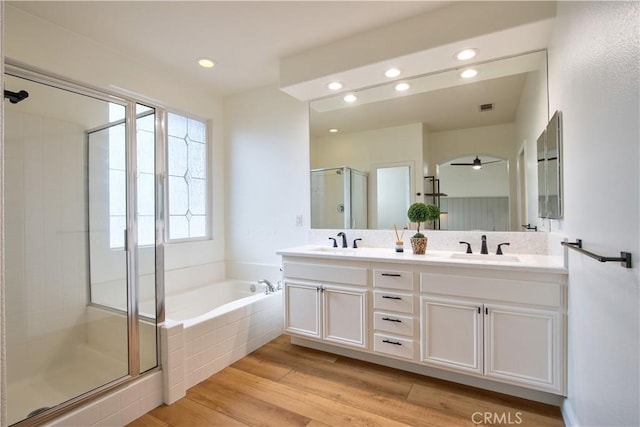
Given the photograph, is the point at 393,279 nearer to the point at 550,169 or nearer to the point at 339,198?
the point at 339,198

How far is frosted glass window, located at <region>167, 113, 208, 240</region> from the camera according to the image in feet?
10.4

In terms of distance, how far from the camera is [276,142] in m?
3.31

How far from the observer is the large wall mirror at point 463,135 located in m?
2.29

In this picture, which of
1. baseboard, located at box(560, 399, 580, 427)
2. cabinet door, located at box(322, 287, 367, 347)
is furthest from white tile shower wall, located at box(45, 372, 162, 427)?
baseboard, located at box(560, 399, 580, 427)

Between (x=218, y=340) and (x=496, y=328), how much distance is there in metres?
1.91

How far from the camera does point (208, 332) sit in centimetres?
223

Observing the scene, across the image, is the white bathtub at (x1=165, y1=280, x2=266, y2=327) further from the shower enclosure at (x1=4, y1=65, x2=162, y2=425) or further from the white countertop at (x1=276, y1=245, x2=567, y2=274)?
the white countertop at (x1=276, y1=245, x2=567, y2=274)

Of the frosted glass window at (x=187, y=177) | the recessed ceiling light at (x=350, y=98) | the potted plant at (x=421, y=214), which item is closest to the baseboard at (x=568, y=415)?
the potted plant at (x=421, y=214)

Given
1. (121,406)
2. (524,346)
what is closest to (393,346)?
(524,346)

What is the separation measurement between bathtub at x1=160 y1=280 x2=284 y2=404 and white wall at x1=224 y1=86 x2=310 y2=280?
44 centimetres

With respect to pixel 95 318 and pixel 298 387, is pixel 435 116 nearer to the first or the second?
pixel 298 387

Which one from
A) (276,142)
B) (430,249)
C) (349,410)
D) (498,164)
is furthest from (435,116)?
(349,410)

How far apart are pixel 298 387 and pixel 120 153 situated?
2.02 metres

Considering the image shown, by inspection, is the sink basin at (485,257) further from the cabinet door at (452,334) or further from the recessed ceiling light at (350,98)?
the recessed ceiling light at (350,98)
